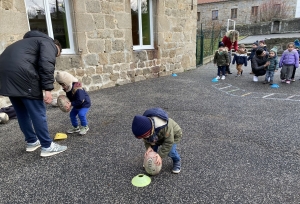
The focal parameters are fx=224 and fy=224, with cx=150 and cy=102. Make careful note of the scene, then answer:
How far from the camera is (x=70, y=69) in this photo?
6.59 meters

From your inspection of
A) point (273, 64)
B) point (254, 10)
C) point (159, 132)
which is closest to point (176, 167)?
point (159, 132)

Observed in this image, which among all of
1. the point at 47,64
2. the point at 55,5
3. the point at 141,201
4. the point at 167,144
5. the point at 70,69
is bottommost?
the point at 141,201

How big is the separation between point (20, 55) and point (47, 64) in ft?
1.12

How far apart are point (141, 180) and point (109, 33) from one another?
19.1 feet

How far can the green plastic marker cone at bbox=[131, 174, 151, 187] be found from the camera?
8.62 ft

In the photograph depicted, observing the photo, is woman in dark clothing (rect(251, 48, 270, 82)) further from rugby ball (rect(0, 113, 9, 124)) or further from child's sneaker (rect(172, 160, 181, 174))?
rugby ball (rect(0, 113, 9, 124))

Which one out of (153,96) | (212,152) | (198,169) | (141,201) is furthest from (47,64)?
(153,96)

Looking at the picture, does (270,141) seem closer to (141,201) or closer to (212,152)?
(212,152)

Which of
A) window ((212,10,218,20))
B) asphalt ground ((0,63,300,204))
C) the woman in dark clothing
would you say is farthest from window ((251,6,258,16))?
asphalt ground ((0,63,300,204))

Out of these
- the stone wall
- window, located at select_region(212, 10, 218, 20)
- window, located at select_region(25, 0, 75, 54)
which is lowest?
window, located at select_region(25, 0, 75, 54)

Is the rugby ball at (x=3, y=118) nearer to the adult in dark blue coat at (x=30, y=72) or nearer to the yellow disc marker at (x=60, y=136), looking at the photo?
the yellow disc marker at (x=60, y=136)

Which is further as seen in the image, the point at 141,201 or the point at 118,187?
the point at 118,187

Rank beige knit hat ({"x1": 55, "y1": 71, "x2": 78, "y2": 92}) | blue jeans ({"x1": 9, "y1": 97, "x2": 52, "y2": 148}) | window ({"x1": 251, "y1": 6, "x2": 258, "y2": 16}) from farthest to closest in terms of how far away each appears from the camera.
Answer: window ({"x1": 251, "y1": 6, "x2": 258, "y2": 16}) < beige knit hat ({"x1": 55, "y1": 71, "x2": 78, "y2": 92}) < blue jeans ({"x1": 9, "y1": 97, "x2": 52, "y2": 148})

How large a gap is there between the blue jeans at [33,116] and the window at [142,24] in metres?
5.91
